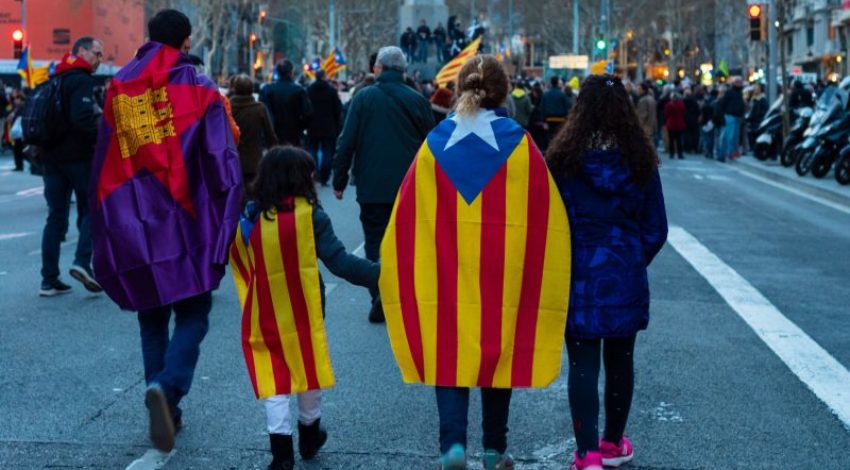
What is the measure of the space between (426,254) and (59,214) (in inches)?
241

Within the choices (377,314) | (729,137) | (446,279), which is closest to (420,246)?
(446,279)

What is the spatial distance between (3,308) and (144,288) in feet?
15.2

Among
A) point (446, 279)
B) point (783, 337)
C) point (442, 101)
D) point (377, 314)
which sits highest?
point (442, 101)

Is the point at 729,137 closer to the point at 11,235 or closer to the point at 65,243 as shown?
the point at 11,235

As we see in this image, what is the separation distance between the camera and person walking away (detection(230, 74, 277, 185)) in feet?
40.8

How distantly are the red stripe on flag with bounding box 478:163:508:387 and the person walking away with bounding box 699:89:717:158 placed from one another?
1156 inches

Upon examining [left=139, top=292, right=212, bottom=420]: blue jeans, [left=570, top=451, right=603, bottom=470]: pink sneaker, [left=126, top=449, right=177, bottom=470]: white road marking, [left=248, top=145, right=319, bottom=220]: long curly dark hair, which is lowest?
[left=126, top=449, right=177, bottom=470]: white road marking

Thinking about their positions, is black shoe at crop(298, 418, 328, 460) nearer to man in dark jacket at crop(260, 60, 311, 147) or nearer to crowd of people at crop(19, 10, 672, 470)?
crowd of people at crop(19, 10, 672, 470)

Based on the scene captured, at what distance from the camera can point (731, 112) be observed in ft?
107

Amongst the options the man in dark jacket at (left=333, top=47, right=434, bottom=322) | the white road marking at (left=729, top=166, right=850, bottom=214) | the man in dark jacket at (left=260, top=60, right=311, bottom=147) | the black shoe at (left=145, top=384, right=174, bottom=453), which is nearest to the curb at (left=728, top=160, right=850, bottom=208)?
the white road marking at (left=729, top=166, right=850, bottom=214)

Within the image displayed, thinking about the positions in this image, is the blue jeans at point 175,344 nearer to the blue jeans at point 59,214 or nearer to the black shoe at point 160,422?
the black shoe at point 160,422

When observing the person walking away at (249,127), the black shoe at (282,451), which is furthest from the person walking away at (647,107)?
the black shoe at (282,451)

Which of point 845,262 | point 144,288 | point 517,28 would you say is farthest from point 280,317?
point 517,28

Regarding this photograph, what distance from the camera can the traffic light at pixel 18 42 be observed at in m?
46.9
